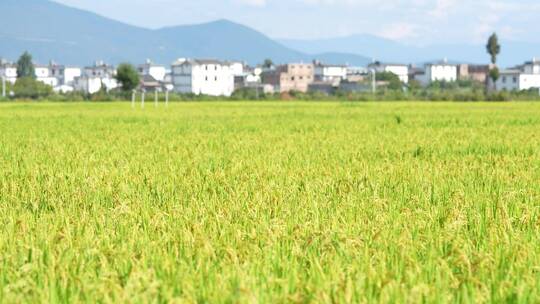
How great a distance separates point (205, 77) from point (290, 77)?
17667mm

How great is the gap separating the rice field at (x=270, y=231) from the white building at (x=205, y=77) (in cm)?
16342

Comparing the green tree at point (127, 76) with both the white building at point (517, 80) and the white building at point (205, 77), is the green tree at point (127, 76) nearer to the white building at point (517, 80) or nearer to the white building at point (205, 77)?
the white building at point (205, 77)

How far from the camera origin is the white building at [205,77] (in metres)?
173

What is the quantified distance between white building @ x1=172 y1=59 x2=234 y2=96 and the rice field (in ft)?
536

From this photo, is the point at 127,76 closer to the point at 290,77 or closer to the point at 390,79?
the point at 290,77

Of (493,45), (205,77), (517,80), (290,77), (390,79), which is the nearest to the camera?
(493,45)

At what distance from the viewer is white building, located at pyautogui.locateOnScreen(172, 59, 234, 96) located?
173m

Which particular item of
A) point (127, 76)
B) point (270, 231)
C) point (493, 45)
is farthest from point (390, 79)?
point (270, 231)

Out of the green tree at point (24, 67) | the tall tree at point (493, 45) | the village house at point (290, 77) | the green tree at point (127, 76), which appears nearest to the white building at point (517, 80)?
the tall tree at point (493, 45)

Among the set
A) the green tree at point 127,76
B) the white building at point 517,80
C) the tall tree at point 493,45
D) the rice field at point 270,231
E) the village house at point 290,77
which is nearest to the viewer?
the rice field at point 270,231

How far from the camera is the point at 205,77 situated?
568 ft

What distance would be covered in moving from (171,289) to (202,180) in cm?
462

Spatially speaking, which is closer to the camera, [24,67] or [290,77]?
[290,77]

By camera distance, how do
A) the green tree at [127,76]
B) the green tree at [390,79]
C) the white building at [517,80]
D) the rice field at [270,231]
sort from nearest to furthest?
the rice field at [270,231]
the green tree at [127,76]
the green tree at [390,79]
the white building at [517,80]
